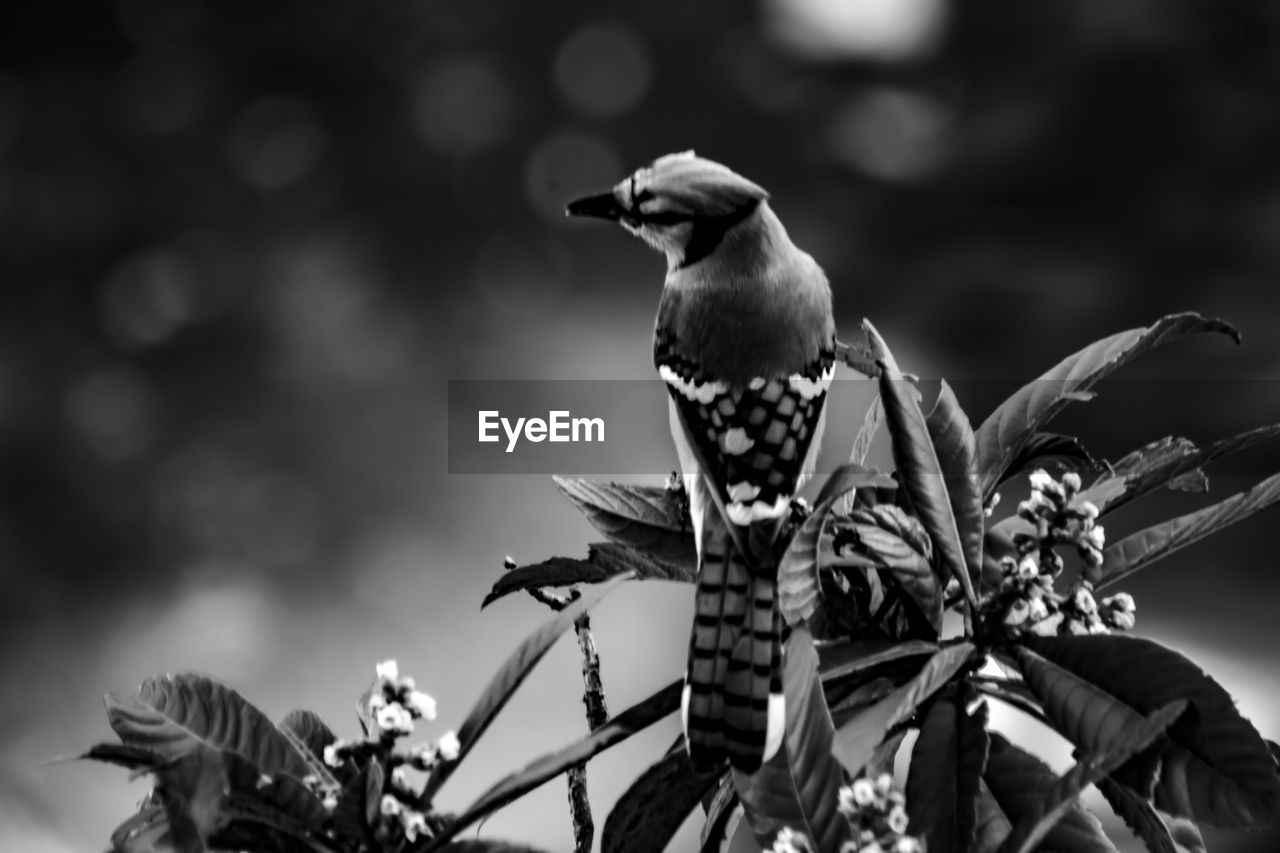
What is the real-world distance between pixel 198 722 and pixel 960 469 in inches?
27.0

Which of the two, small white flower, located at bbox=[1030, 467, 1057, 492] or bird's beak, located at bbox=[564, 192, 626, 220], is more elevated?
Result: bird's beak, located at bbox=[564, 192, 626, 220]

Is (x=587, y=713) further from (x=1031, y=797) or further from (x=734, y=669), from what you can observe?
(x=1031, y=797)

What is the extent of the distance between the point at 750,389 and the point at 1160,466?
15.4 inches

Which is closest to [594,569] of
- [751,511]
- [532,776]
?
[751,511]

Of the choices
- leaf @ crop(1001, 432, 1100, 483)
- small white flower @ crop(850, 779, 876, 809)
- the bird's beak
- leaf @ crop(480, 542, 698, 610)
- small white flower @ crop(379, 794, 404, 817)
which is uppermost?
the bird's beak

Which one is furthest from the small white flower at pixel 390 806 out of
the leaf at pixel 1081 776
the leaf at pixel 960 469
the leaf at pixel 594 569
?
the leaf at pixel 960 469

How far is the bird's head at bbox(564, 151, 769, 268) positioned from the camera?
119cm

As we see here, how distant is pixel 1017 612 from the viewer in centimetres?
97

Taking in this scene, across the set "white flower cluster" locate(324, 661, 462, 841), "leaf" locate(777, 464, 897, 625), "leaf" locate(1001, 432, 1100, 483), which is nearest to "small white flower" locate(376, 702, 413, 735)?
"white flower cluster" locate(324, 661, 462, 841)

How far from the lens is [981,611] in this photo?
1.03 metres

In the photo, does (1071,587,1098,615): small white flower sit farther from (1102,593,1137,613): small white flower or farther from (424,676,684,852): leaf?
(424,676,684,852): leaf

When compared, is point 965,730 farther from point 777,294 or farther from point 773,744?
point 777,294

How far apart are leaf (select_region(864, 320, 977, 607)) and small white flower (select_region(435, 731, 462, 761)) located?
0.43 meters

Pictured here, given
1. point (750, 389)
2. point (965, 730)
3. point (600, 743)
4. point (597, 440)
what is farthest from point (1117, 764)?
point (597, 440)
